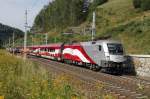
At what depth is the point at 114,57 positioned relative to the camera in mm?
36625

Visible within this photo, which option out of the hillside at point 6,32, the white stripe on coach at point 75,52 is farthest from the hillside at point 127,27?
the hillside at point 6,32

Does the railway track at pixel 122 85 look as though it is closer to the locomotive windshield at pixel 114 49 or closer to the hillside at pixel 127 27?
the locomotive windshield at pixel 114 49

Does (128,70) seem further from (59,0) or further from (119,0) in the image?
(59,0)

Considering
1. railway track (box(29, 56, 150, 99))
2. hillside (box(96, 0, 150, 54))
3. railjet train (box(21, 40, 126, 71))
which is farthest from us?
hillside (box(96, 0, 150, 54))

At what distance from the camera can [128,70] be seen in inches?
1505

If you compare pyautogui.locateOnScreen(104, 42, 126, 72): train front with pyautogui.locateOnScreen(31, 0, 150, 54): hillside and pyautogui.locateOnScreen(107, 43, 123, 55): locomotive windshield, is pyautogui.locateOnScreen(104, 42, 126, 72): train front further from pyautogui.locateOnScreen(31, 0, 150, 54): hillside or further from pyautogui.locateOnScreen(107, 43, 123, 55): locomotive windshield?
pyautogui.locateOnScreen(31, 0, 150, 54): hillside

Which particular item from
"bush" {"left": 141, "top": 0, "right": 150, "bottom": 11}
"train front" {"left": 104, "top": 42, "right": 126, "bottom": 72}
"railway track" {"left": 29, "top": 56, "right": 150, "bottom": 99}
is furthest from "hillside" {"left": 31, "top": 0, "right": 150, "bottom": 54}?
"railway track" {"left": 29, "top": 56, "right": 150, "bottom": 99}

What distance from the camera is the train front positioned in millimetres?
36406

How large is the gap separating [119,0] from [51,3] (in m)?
42.6

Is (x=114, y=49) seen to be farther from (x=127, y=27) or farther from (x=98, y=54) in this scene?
(x=127, y=27)

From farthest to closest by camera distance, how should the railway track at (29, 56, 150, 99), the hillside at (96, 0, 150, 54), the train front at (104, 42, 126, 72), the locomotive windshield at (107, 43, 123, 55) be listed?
the hillside at (96, 0, 150, 54) < the locomotive windshield at (107, 43, 123, 55) < the train front at (104, 42, 126, 72) < the railway track at (29, 56, 150, 99)

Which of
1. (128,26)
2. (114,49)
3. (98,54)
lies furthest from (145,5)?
(114,49)

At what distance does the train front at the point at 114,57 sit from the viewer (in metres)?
36.4

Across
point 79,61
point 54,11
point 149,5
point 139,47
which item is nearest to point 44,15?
point 54,11
